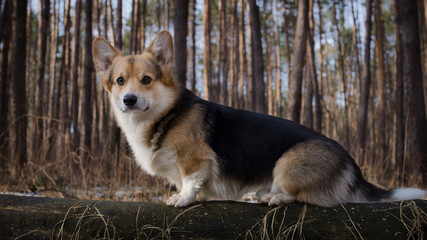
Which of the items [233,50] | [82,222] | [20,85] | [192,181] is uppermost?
[233,50]

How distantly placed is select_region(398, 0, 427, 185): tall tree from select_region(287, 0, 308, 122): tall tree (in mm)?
3102

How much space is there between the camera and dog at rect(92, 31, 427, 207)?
264 cm

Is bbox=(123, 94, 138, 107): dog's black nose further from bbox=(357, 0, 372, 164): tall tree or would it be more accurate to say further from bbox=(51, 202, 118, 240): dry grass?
bbox=(357, 0, 372, 164): tall tree

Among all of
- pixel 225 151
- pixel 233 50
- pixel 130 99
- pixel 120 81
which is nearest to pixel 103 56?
pixel 120 81

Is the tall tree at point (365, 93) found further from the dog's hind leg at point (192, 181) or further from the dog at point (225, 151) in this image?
the dog's hind leg at point (192, 181)

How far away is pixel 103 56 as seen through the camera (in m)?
3.35

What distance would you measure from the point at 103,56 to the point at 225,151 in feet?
5.32

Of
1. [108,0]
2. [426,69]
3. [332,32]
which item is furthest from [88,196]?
[332,32]

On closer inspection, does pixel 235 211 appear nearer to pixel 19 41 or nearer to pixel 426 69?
pixel 19 41

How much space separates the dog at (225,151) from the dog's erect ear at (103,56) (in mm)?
260

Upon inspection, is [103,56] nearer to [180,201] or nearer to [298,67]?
[180,201]

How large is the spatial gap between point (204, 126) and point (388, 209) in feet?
5.26

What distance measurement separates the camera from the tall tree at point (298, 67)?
6.66 meters

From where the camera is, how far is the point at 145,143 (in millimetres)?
2910
